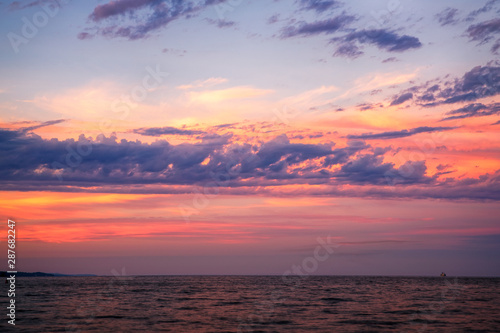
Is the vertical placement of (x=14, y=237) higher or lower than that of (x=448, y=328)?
higher

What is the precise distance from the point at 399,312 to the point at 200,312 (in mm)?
28210

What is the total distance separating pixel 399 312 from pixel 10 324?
164 ft

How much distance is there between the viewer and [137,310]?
2608 inches

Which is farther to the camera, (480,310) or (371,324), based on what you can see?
(480,310)

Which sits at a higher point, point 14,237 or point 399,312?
Result: point 14,237

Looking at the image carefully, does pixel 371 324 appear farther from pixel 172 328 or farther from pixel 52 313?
pixel 52 313

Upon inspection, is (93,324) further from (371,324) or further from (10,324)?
(371,324)

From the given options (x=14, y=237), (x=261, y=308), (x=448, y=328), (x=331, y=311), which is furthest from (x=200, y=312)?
(x=448, y=328)

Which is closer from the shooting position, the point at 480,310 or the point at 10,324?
the point at 10,324

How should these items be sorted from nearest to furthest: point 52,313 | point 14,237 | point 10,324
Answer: point 14,237
point 10,324
point 52,313

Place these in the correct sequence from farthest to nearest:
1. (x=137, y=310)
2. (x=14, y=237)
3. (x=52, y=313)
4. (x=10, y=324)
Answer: (x=137, y=310), (x=52, y=313), (x=10, y=324), (x=14, y=237)

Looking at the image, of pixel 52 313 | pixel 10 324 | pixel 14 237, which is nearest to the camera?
pixel 14 237

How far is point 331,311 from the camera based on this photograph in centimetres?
6400

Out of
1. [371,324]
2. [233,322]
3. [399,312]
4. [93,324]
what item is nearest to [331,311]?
[399,312]
